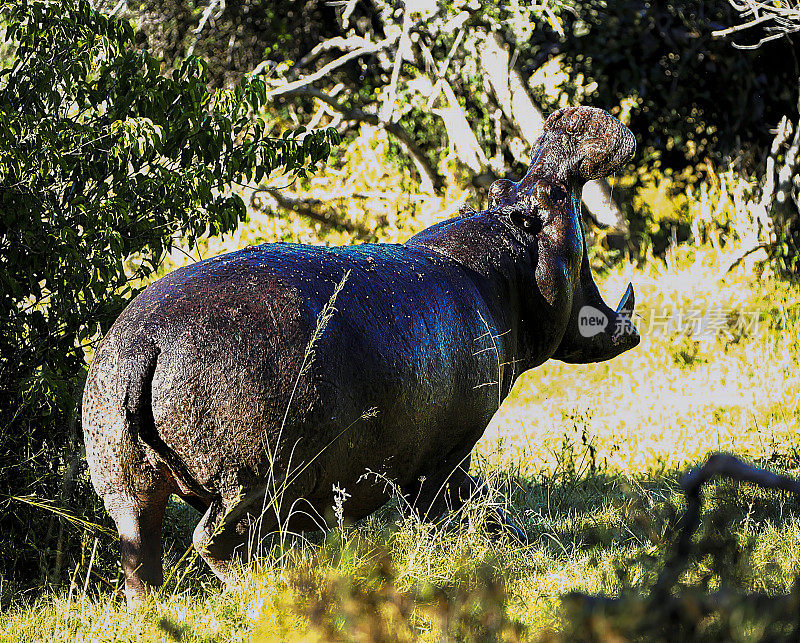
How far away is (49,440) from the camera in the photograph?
361 centimetres

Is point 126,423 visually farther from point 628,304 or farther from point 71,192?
point 628,304

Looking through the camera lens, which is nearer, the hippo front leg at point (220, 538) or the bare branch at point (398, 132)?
the hippo front leg at point (220, 538)

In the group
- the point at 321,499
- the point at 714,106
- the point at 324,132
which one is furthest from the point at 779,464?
the point at 714,106

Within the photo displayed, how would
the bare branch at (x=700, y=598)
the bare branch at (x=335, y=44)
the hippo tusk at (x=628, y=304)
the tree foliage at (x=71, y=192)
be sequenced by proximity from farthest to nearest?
the bare branch at (x=335, y=44) → the hippo tusk at (x=628, y=304) → the tree foliage at (x=71, y=192) → the bare branch at (x=700, y=598)

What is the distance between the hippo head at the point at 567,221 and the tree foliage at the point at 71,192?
106 centimetres

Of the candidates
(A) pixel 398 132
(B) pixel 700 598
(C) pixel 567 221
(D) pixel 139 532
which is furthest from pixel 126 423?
(A) pixel 398 132

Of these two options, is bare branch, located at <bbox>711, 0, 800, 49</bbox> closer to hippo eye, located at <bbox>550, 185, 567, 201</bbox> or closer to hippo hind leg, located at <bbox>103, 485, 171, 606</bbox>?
hippo eye, located at <bbox>550, 185, 567, 201</bbox>

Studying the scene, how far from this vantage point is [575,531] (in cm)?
409

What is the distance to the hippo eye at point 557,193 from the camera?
3.79m

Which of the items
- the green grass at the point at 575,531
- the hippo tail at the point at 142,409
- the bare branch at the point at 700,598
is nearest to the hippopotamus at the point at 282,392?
the hippo tail at the point at 142,409

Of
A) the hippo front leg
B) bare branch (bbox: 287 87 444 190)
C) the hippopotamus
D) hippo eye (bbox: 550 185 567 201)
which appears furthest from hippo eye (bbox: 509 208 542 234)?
bare branch (bbox: 287 87 444 190)

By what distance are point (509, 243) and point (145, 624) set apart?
75.2 inches

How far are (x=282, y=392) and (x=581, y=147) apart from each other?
195cm

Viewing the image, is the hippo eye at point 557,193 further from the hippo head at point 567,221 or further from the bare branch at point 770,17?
the bare branch at point 770,17
